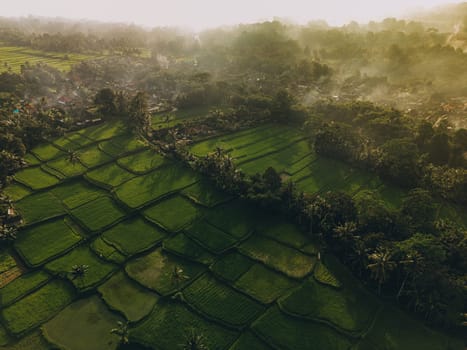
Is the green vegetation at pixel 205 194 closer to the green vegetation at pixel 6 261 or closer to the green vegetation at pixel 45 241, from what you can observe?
the green vegetation at pixel 45 241

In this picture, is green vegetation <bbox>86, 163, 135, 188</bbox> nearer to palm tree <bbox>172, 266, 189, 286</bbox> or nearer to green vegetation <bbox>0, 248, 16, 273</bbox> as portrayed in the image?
green vegetation <bbox>0, 248, 16, 273</bbox>

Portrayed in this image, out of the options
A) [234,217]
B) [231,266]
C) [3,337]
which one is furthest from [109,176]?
[3,337]

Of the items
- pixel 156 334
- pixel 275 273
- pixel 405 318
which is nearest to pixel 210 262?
pixel 275 273

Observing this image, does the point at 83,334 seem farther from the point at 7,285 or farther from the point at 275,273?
the point at 275,273

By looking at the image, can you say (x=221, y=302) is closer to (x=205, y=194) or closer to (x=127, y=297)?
(x=127, y=297)

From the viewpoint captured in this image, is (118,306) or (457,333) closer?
(457,333)

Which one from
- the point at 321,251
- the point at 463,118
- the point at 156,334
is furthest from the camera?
the point at 463,118
